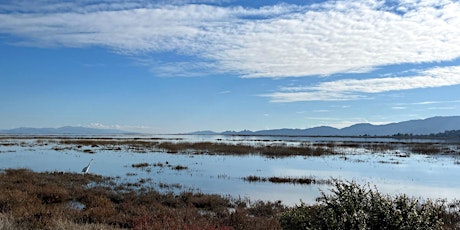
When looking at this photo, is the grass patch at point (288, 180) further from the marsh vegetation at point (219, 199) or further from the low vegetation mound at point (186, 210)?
the low vegetation mound at point (186, 210)

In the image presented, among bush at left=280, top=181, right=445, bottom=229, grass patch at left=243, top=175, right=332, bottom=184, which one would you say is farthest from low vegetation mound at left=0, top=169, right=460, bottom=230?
grass patch at left=243, top=175, right=332, bottom=184

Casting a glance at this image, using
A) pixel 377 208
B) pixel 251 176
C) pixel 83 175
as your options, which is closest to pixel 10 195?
pixel 83 175

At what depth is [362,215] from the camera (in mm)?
6965

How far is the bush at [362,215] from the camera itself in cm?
690

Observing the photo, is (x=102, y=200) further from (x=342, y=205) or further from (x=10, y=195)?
(x=342, y=205)

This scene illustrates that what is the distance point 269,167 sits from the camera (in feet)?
109

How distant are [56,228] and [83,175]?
16505 mm

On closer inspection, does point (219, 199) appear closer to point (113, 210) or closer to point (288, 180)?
point (113, 210)

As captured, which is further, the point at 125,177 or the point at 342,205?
A: the point at 125,177

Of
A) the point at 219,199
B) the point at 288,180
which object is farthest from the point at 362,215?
the point at 288,180

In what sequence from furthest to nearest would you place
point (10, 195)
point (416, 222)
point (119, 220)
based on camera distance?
point (10, 195), point (119, 220), point (416, 222)

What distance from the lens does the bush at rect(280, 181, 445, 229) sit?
272 inches

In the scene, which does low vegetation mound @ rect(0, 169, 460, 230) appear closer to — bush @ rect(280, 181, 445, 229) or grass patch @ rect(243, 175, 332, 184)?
bush @ rect(280, 181, 445, 229)

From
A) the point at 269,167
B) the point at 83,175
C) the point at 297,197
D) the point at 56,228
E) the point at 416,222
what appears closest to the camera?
the point at 416,222
